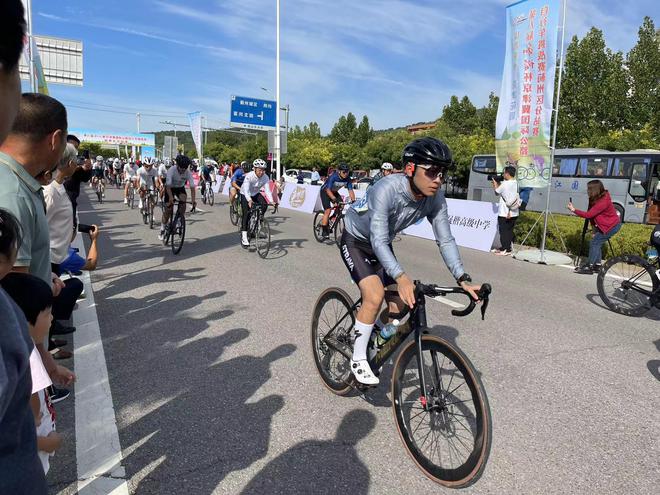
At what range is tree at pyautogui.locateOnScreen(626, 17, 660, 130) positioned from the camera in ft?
87.4

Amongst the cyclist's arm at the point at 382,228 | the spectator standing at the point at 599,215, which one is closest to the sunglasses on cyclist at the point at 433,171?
the cyclist's arm at the point at 382,228

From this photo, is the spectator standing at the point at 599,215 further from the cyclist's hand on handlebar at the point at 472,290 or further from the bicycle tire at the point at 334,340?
the cyclist's hand on handlebar at the point at 472,290

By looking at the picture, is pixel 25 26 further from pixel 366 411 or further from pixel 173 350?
pixel 173 350

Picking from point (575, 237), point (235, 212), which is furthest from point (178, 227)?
point (575, 237)

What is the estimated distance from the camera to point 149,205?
13.7 meters

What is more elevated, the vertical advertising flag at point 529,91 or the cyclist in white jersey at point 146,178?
the vertical advertising flag at point 529,91

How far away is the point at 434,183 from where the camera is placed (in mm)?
3043

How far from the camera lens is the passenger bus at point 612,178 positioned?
761 inches

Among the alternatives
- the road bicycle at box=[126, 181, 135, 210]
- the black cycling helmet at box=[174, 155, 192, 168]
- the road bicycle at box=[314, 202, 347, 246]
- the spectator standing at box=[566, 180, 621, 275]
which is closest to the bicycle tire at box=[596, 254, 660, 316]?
the spectator standing at box=[566, 180, 621, 275]

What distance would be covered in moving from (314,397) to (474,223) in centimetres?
942

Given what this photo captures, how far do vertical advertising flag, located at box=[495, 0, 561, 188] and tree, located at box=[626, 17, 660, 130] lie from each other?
2048 cm

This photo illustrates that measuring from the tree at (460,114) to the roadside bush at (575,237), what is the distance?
39.3 meters

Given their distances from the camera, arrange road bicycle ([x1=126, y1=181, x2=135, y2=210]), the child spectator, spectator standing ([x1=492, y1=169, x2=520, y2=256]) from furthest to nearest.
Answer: road bicycle ([x1=126, y1=181, x2=135, y2=210]) → spectator standing ([x1=492, y1=169, x2=520, y2=256]) → the child spectator

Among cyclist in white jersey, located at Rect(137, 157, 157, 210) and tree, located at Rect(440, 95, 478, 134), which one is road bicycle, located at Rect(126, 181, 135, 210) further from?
tree, located at Rect(440, 95, 478, 134)
